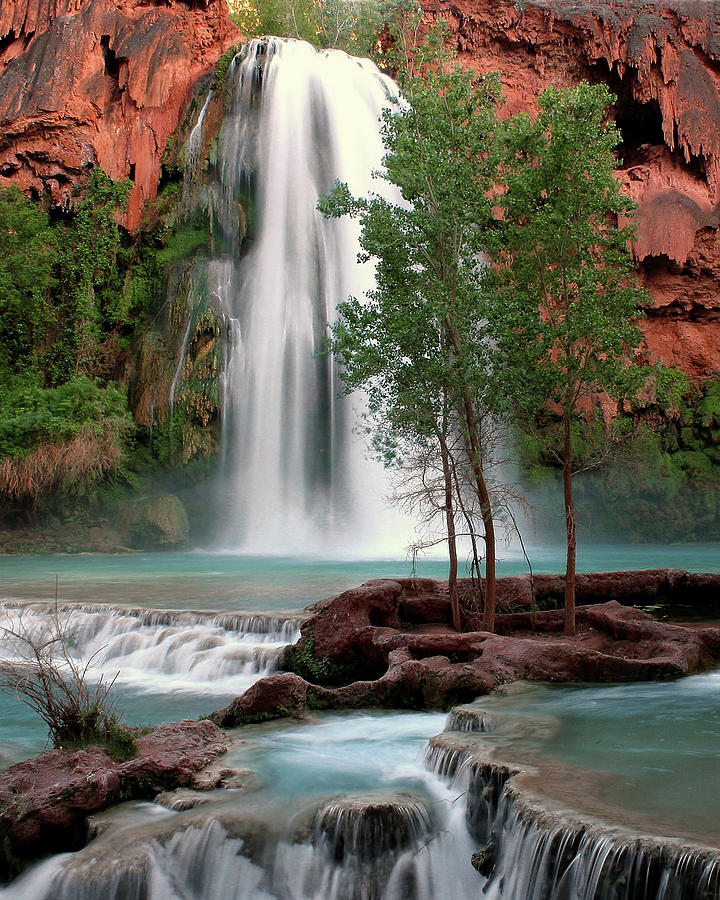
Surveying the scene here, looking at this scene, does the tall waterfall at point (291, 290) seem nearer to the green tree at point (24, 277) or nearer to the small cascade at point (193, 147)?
the small cascade at point (193, 147)

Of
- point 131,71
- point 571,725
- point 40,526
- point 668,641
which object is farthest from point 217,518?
point 571,725

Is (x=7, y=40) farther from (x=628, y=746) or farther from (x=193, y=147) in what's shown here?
(x=628, y=746)

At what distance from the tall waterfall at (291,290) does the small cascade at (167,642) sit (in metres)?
11.5

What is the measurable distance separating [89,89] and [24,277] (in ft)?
23.5

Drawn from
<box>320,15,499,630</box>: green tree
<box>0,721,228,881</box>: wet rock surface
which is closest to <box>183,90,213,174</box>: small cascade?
<box>320,15,499,630</box>: green tree

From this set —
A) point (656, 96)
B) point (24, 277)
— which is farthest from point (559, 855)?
point (656, 96)

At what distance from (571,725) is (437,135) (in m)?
7.51

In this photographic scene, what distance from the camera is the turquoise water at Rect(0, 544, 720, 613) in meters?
14.1

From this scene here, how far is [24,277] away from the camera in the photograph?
2552 centimetres

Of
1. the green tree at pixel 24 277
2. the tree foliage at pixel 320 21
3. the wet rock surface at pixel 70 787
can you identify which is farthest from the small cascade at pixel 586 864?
the tree foliage at pixel 320 21

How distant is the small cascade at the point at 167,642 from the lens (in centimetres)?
1061

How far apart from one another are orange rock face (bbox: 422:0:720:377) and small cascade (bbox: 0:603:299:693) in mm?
21470

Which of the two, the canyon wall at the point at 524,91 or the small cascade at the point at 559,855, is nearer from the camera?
the small cascade at the point at 559,855

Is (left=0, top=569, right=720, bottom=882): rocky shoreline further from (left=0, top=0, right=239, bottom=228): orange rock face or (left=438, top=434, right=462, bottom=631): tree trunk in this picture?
(left=0, top=0, right=239, bottom=228): orange rock face
